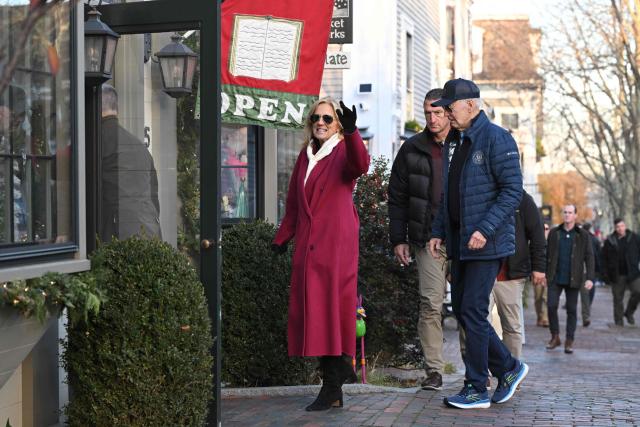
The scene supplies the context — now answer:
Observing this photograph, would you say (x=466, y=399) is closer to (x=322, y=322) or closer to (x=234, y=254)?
(x=322, y=322)

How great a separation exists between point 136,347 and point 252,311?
8.62 ft

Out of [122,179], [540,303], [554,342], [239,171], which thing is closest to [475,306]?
[122,179]

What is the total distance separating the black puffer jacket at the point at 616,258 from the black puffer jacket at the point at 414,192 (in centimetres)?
1454

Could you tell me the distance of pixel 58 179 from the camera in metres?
5.67

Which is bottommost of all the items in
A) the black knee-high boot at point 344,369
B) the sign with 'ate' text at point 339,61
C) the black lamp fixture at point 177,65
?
the black knee-high boot at point 344,369

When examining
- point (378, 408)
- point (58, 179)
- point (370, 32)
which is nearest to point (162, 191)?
point (58, 179)

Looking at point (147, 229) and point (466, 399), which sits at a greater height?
point (147, 229)

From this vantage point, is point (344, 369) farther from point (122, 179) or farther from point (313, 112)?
point (122, 179)

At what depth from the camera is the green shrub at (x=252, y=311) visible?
8.36 meters

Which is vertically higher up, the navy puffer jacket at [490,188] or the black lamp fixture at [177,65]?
the black lamp fixture at [177,65]

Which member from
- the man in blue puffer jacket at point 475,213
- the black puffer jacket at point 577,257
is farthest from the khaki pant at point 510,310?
the black puffer jacket at point 577,257

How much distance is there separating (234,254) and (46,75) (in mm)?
3142

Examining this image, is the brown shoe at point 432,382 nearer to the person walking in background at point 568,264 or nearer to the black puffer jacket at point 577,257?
the person walking in background at point 568,264

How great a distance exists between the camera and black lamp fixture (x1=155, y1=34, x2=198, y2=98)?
6.88m
